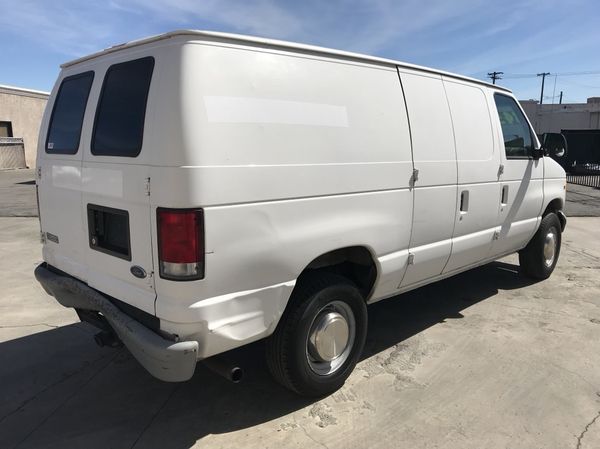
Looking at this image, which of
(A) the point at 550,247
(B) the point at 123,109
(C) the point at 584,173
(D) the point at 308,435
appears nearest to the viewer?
(B) the point at 123,109

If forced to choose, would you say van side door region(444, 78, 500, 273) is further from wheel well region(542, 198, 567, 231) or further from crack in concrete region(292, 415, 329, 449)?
crack in concrete region(292, 415, 329, 449)

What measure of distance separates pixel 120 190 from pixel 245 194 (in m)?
0.76

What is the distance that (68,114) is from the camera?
3492 mm

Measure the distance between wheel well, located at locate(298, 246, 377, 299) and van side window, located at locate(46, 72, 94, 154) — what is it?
1796 mm

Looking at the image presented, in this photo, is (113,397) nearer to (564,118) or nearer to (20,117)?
(20,117)

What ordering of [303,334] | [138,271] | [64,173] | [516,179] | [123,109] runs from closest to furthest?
[138,271] < [123,109] < [303,334] < [64,173] < [516,179]

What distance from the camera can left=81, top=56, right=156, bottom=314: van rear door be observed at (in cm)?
268

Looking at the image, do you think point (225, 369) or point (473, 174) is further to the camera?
point (473, 174)

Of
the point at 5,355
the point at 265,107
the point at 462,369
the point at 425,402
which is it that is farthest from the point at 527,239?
the point at 5,355

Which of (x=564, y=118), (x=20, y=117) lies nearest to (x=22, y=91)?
(x=20, y=117)

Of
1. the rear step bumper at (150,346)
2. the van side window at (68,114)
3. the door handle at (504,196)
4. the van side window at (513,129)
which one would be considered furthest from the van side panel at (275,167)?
the van side window at (513,129)

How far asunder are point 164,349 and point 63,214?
4.83 feet

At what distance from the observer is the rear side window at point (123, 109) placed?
2707mm

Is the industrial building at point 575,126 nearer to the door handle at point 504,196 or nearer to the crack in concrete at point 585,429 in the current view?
the door handle at point 504,196
